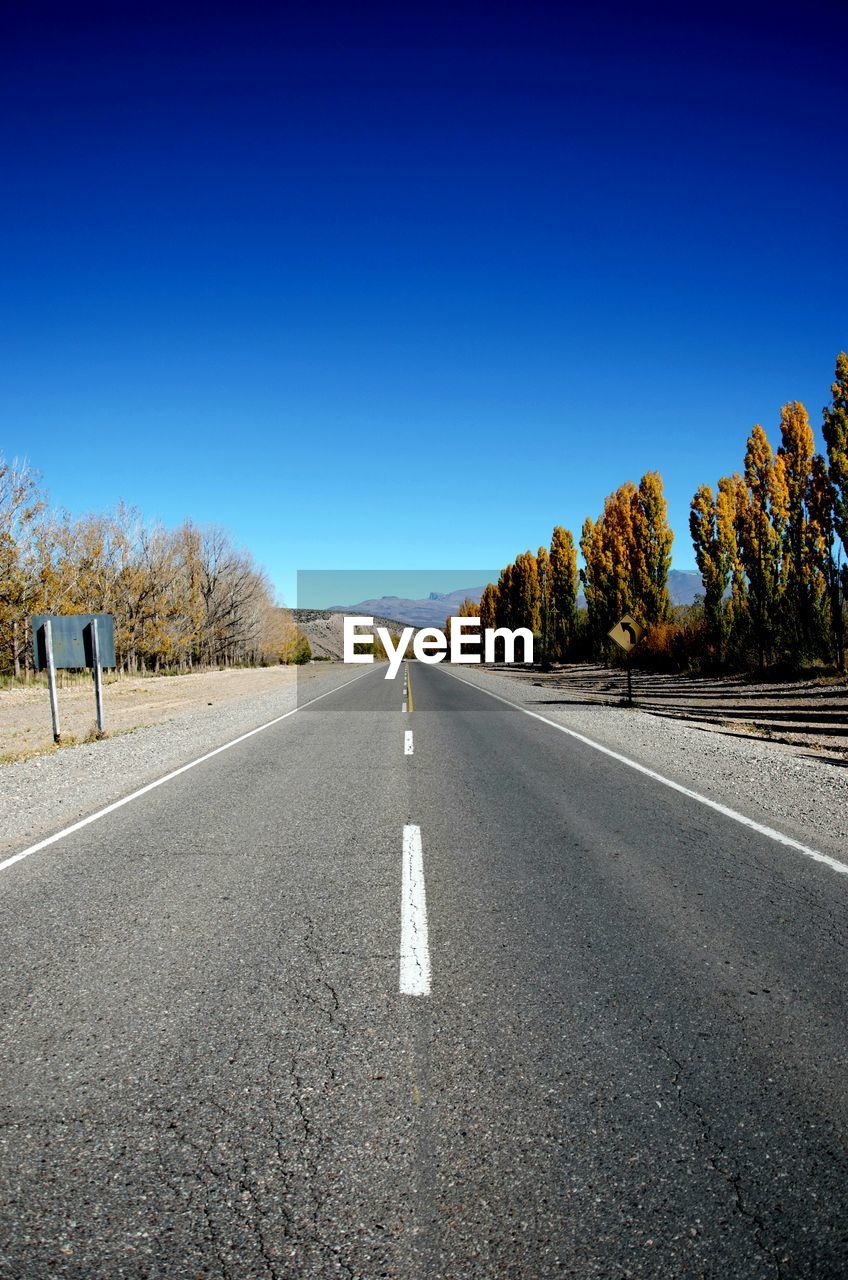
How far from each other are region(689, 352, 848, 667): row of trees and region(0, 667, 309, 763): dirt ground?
21.6 m

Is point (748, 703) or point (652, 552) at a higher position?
point (652, 552)

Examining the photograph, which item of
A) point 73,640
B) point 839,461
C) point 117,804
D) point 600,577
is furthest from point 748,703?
point 600,577

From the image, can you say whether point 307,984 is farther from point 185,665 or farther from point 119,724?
point 185,665

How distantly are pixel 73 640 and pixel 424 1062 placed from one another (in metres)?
14.0

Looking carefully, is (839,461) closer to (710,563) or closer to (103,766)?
(710,563)

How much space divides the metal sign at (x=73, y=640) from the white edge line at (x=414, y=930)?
11049 millimetres

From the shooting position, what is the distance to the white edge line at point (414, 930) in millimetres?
3594

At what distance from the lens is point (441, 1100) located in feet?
8.71

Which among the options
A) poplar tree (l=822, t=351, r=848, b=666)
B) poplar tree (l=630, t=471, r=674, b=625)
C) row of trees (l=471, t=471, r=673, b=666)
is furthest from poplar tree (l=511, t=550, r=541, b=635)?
poplar tree (l=822, t=351, r=848, b=666)

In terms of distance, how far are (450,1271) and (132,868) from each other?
4.26 meters

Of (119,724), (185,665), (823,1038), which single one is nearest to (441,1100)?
(823,1038)

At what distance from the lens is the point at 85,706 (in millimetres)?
26016

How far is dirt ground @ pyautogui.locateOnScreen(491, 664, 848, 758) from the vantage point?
15.3 metres

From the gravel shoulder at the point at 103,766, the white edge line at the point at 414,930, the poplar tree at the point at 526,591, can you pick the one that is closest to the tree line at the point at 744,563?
the poplar tree at the point at 526,591
